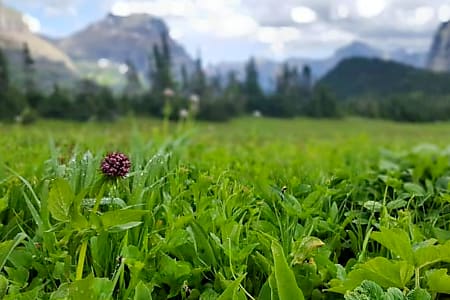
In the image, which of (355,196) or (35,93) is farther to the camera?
(35,93)

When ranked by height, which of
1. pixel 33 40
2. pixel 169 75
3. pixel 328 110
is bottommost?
pixel 328 110

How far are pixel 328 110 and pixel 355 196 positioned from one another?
228 feet

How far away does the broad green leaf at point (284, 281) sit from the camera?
0.89 m

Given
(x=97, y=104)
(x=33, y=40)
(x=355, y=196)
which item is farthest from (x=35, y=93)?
(x=33, y=40)

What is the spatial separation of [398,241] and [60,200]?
2.02 feet

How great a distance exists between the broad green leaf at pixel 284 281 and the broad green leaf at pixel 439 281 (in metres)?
0.23

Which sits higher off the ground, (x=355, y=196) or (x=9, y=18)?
(x=9, y=18)

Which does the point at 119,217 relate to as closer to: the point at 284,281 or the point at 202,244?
the point at 202,244

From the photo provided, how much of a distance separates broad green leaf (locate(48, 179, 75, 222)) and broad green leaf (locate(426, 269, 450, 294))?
0.65 m

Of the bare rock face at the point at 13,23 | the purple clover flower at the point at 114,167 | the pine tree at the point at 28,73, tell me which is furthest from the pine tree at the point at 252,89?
the bare rock face at the point at 13,23

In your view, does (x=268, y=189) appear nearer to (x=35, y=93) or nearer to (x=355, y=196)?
(x=355, y=196)

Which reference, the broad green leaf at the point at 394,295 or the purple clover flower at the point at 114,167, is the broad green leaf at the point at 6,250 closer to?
the purple clover flower at the point at 114,167

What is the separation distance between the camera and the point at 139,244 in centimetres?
109

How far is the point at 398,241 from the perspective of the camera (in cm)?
95
